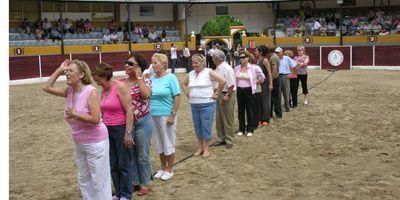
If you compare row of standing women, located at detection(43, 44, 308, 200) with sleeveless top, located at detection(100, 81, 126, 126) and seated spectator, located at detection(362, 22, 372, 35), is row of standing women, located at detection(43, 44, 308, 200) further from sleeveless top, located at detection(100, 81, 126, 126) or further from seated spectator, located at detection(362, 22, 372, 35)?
seated spectator, located at detection(362, 22, 372, 35)

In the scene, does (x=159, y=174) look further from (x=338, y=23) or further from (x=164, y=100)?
(x=338, y=23)

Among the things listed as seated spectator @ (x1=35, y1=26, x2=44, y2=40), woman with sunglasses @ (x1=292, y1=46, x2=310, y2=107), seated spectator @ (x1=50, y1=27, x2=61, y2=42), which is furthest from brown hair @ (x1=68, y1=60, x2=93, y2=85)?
seated spectator @ (x1=50, y1=27, x2=61, y2=42)

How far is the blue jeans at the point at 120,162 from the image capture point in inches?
193

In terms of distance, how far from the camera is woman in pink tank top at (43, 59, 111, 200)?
167 inches

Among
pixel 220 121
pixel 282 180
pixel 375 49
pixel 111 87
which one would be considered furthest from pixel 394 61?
pixel 111 87

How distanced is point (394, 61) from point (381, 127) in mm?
15893

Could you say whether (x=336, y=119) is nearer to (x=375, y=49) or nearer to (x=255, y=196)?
(x=255, y=196)

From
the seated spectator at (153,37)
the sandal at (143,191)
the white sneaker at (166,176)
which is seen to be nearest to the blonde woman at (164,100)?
the white sneaker at (166,176)

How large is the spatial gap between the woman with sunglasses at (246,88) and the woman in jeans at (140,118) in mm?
3185

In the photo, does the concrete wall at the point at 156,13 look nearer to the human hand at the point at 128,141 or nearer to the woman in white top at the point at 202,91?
the woman in white top at the point at 202,91

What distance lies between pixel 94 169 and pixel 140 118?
0.97 m

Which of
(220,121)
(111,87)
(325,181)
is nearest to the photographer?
(111,87)

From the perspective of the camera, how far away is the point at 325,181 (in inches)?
227

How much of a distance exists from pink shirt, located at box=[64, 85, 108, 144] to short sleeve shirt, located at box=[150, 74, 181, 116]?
143cm
